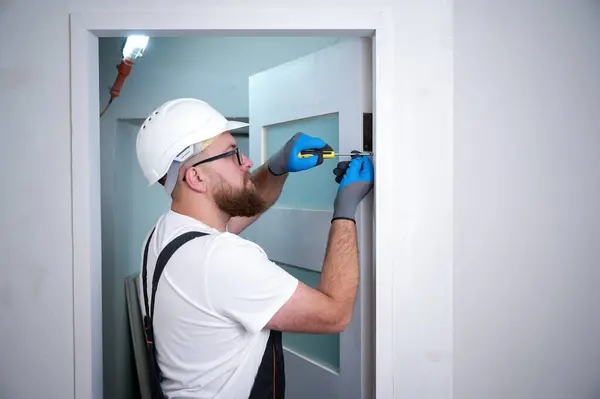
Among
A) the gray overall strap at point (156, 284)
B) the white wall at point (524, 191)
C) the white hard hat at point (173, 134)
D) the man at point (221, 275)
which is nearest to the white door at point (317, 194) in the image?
the man at point (221, 275)

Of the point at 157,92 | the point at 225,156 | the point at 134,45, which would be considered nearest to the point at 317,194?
the point at 225,156

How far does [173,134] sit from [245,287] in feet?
1.50

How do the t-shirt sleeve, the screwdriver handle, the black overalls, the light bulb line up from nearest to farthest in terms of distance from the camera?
the t-shirt sleeve, the black overalls, the screwdriver handle, the light bulb

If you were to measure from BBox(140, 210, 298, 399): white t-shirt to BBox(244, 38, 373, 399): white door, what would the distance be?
0.31 m

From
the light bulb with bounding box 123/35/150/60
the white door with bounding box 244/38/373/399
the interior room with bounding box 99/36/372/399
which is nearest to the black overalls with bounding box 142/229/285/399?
the white door with bounding box 244/38/373/399

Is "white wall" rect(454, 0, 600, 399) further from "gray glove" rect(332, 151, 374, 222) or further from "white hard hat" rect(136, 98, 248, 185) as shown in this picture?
"white hard hat" rect(136, 98, 248, 185)

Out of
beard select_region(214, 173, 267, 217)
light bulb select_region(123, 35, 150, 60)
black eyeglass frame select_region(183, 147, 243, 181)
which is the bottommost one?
beard select_region(214, 173, 267, 217)

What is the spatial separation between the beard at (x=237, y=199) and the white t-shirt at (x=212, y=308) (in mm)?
90

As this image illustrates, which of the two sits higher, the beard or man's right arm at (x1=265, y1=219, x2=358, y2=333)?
the beard

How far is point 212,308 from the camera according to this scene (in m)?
1.08

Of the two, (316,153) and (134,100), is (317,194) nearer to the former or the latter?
(316,153)

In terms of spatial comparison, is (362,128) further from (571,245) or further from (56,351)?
(56,351)

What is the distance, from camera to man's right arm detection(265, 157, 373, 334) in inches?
42.0

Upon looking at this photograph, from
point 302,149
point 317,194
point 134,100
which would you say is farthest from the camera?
point 134,100
